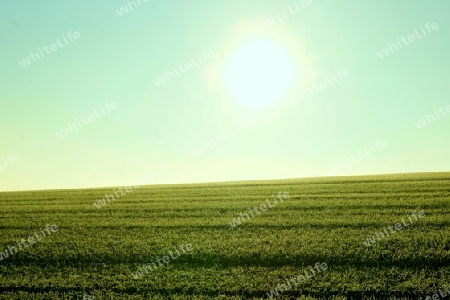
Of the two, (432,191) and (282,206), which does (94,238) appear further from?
(432,191)

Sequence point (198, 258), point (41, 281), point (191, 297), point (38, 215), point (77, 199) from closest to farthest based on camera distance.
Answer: point (191, 297) < point (41, 281) < point (198, 258) < point (38, 215) < point (77, 199)

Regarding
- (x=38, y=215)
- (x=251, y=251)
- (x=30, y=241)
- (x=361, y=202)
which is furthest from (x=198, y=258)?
(x=38, y=215)

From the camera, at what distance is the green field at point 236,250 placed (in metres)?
10.7

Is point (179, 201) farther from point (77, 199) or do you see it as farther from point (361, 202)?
point (361, 202)

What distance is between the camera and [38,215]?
75.8ft

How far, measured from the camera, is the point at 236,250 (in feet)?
44.1

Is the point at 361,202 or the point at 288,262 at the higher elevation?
the point at 288,262

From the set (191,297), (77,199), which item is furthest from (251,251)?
(77,199)

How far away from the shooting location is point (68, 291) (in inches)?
437

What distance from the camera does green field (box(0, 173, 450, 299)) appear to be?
420 inches

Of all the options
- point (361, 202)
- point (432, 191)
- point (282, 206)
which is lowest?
point (432, 191)

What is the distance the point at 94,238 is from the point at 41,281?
4.43 m

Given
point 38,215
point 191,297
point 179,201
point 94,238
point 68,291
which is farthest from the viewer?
point 179,201

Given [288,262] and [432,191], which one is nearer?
[288,262]
